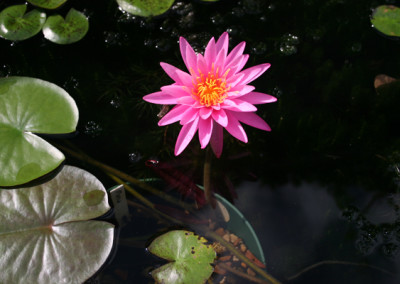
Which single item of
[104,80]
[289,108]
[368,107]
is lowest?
[104,80]

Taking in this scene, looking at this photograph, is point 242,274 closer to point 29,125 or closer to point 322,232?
point 322,232

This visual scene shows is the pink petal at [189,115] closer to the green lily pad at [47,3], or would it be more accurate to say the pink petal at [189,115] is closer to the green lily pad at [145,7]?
the green lily pad at [145,7]

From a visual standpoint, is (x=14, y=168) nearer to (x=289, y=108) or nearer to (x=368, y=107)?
(x=289, y=108)

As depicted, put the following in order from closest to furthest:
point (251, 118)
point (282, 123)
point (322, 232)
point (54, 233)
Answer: point (54, 233), point (251, 118), point (322, 232), point (282, 123)

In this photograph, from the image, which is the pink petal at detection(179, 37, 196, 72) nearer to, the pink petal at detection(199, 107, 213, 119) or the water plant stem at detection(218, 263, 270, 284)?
the pink petal at detection(199, 107, 213, 119)

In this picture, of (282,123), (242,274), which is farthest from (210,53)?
(242,274)

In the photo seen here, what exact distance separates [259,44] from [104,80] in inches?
47.8

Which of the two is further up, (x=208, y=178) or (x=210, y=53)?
(x=210, y=53)

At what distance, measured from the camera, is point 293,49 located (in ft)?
8.89

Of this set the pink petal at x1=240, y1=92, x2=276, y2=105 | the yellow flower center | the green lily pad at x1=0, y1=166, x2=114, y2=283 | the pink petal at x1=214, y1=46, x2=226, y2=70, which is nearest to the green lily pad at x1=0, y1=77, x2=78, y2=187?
the green lily pad at x1=0, y1=166, x2=114, y2=283

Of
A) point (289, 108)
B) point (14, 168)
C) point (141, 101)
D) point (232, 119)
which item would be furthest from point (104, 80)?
point (289, 108)

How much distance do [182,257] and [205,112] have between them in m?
0.73

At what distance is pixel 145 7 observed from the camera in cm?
260

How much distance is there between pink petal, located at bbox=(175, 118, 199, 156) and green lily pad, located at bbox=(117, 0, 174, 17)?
1.25m
